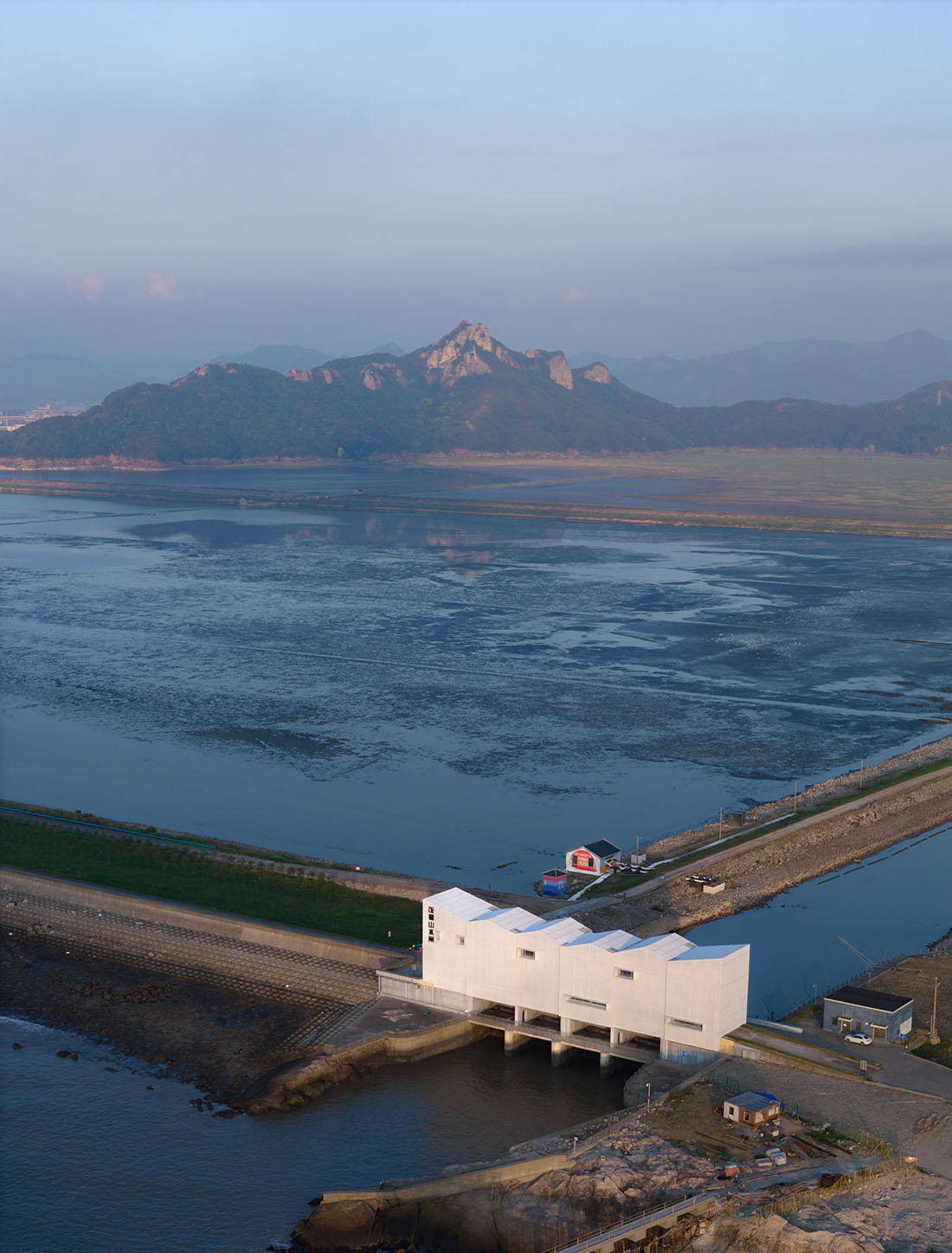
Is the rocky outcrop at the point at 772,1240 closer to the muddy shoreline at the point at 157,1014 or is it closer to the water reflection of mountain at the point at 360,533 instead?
the muddy shoreline at the point at 157,1014

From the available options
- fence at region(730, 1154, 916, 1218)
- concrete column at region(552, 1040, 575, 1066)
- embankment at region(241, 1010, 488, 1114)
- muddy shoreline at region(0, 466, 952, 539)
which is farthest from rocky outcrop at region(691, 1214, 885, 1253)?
muddy shoreline at region(0, 466, 952, 539)

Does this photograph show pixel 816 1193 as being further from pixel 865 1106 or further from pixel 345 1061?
pixel 345 1061

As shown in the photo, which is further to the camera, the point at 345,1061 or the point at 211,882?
the point at 211,882

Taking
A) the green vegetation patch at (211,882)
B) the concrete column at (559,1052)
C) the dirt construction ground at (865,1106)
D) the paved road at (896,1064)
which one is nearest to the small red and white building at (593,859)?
the green vegetation patch at (211,882)

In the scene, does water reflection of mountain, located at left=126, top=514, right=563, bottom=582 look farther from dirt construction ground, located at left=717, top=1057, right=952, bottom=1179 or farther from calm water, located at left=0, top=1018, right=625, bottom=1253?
dirt construction ground, located at left=717, top=1057, right=952, bottom=1179

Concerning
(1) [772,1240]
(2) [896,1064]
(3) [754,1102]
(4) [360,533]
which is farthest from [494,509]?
(1) [772,1240]
